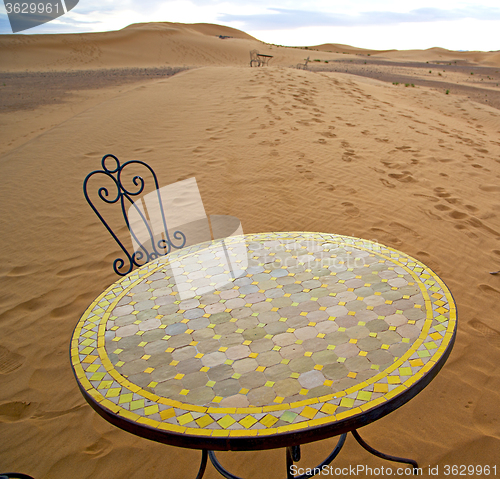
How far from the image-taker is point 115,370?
4.62 ft

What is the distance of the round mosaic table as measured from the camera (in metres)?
1.17

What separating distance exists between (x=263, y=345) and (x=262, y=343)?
0.01 metres

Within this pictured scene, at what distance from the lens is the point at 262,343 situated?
147 centimetres

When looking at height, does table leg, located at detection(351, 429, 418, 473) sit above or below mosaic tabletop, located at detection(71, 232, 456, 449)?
below

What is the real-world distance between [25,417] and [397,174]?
594 centimetres

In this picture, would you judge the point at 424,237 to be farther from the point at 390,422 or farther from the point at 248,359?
the point at 248,359

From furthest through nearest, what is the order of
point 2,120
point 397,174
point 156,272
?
point 2,120, point 397,174, point 156,272

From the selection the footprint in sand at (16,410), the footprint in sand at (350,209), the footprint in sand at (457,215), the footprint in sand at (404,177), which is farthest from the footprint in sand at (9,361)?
the footprint in sand at (404,177)

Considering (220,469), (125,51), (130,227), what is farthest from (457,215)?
(125,51)

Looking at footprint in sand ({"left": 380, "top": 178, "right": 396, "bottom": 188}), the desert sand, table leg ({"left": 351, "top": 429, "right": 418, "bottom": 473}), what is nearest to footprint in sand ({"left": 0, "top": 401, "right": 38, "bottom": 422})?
the desert sand

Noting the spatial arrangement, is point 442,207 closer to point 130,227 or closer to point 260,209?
point 260,209

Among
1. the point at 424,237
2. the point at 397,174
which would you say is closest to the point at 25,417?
the point at 424,237

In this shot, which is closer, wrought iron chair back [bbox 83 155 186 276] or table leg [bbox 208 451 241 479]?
table leg [bbox 208 451 241 479]

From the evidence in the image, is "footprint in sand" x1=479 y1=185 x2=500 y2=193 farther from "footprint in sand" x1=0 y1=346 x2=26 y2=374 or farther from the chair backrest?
"footprint in sand" x1=0 y1=346 x2=26 y2=374
